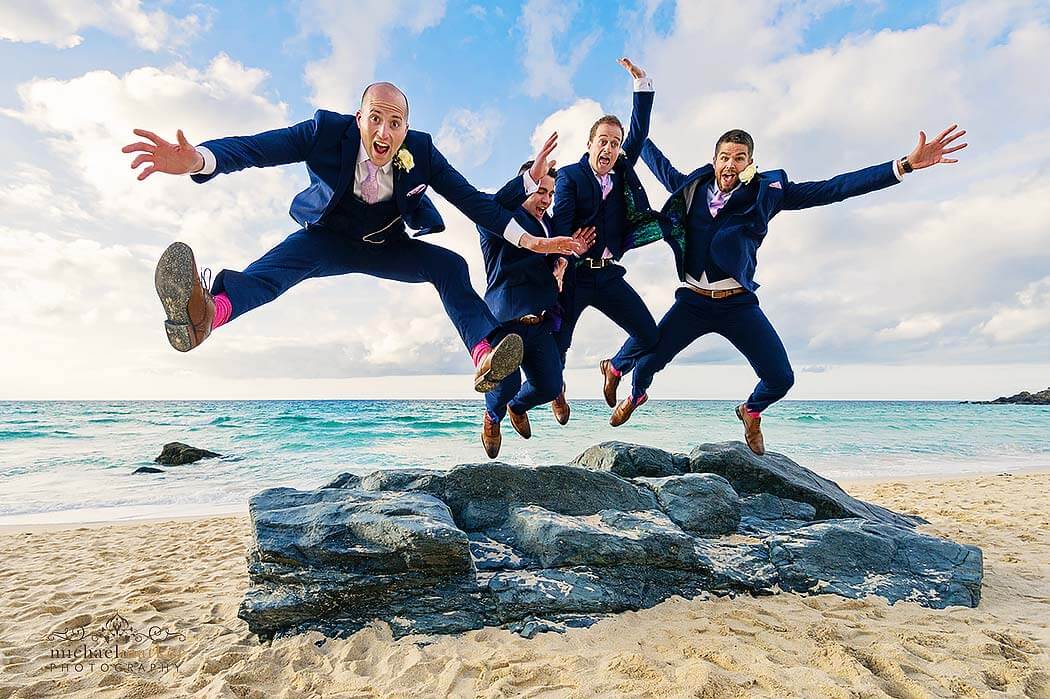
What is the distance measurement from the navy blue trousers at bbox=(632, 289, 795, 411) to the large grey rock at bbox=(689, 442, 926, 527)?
96 cm

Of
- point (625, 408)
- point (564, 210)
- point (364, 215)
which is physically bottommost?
point (625, 408)

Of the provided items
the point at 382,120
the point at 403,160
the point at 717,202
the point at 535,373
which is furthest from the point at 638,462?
the point at 382,120

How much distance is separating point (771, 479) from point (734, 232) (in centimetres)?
249

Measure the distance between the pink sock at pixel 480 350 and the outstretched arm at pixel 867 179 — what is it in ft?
8.39

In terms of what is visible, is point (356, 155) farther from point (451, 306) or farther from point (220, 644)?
point (220, 644)

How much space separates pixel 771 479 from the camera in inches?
222

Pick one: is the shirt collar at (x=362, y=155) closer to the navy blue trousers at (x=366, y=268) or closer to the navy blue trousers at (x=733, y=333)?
the navy blue trousers at (x=366, y=268)

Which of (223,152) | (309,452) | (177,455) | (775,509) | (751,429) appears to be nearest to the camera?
(223,152)

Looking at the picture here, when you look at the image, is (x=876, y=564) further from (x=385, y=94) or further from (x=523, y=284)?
(x=385, y=94)

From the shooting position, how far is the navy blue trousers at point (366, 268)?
3506mm

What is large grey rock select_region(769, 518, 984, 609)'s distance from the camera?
439 cm

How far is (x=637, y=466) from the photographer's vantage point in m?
5.94

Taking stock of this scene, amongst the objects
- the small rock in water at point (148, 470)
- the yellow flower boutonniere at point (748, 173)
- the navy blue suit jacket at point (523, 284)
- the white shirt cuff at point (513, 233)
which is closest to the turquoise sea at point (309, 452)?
the small rock in water at point (148, 470)

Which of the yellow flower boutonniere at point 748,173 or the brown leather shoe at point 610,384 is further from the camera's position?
the brown leather shoe at point 610,384
